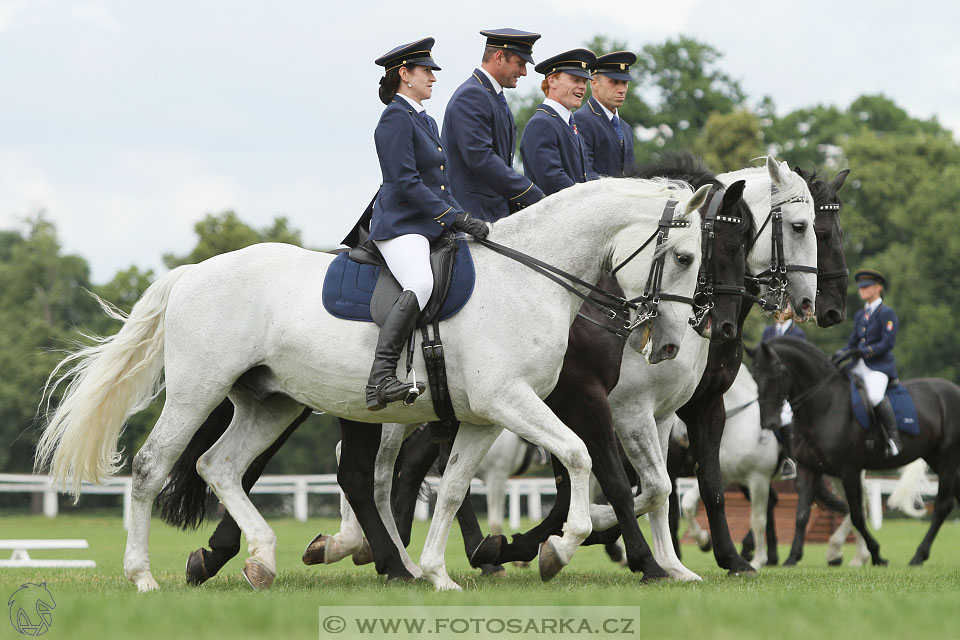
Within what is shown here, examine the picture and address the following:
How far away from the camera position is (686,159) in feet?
30.8

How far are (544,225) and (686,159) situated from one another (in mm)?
1921

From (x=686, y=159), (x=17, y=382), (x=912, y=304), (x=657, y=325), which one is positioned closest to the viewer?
(x=657, y=325)

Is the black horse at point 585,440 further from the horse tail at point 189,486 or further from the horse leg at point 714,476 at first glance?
the horse leg at point 714,476

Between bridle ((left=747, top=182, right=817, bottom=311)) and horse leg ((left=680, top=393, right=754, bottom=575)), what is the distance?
91 cm

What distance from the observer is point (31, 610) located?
19.8 ft

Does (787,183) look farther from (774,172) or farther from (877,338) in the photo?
(877,338)

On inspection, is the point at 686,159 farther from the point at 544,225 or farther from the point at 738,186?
the point at 544,225

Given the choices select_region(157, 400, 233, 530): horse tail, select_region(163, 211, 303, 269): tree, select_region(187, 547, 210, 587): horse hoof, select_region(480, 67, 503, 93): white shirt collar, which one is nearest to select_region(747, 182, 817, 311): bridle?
select_region(480, 67, 503, 93): white shirt collar

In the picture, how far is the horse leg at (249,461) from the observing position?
7676 millimetres

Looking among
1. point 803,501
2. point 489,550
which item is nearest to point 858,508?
point 803,501

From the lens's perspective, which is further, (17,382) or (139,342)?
(17,382)

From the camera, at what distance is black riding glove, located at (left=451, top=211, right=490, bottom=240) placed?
7.86m

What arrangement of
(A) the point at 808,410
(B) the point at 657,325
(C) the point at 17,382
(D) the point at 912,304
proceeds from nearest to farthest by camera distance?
(B) the point at 657,325 → (A) the point at 808,410 → (C) the point at 17,382 → (D) the point at 912,304

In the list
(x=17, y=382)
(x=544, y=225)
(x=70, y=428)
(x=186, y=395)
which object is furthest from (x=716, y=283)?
(x=17, y=382)
